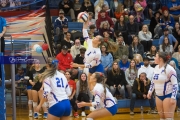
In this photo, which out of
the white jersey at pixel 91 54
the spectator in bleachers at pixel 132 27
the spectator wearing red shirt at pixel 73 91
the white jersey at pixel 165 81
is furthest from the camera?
the spectator in bleachers at pixel 132 27

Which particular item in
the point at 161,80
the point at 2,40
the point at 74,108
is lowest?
the point at 74,108

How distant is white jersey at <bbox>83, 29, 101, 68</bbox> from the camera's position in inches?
Result: 535

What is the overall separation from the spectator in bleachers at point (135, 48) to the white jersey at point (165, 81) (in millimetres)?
6532

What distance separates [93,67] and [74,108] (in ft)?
7.95

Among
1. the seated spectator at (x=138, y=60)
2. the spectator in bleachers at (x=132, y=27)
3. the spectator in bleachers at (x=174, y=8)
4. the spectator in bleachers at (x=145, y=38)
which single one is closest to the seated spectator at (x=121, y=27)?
the spectator in bleachers at (x=132, y=27)

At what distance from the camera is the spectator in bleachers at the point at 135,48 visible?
18516 mm

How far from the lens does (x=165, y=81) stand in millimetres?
11891

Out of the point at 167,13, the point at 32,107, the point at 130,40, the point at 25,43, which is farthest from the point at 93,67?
the point at 167,13

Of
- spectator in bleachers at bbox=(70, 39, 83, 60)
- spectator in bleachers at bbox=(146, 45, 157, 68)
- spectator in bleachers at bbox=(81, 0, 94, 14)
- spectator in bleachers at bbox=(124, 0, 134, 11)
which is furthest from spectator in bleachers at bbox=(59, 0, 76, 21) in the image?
spectator in bleachers at bbox=(146, 45, 157, 68)

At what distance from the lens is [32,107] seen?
15883 millimetres

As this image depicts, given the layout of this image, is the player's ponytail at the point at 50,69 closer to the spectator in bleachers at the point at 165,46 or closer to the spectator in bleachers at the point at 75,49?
the spectator in bleachers at the point at 75,49

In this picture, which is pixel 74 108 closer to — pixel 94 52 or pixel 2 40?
pixel 94 52

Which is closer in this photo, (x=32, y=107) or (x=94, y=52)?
(x=94, y=52)

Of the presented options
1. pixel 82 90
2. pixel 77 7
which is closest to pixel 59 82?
pixel 82 90
